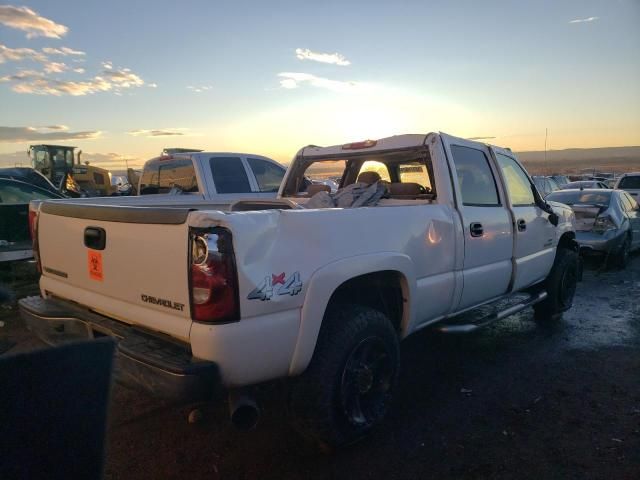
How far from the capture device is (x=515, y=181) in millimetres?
5020

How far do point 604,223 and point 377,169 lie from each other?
618 cm

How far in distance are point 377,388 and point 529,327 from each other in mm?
3237

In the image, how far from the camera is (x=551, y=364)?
446cm

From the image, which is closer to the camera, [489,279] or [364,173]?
[489,279]

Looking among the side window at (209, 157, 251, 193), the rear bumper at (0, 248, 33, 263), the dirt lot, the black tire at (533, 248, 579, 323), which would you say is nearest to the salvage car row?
the dirt lot

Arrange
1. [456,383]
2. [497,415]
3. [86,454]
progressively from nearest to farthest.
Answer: [86,454]
[497,415]
[456,383]

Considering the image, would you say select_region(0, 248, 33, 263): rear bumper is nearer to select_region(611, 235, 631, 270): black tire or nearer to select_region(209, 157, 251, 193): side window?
select_region(209, 157, 251, 193): side window

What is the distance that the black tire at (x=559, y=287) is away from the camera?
5617mm

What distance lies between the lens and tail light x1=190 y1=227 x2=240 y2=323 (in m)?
2.29

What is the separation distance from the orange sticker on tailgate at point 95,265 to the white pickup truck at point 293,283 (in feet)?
0.04

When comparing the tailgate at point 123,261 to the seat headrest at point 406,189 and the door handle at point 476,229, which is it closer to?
the seat headrest at point 406,189

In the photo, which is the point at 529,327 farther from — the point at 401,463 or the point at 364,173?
the point at 401,463

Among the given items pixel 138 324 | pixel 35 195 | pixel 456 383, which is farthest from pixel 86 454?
pixel 35 195

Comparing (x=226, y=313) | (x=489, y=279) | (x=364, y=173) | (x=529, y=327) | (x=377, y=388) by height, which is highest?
(x=364, y=173)
